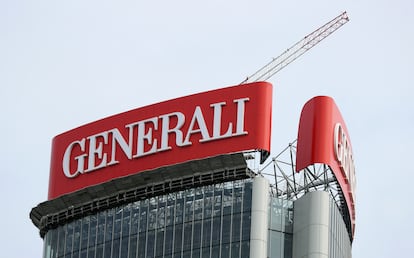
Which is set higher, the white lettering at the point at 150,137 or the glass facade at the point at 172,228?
the white lettering at the point at 150,137

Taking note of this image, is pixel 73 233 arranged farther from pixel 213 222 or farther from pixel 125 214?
pixel 213 222

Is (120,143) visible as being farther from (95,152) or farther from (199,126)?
(199,126)

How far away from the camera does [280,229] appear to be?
6752 inches

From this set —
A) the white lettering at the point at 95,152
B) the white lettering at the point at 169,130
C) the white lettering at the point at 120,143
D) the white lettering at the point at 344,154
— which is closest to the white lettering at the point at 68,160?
the white lettering at the point at 95,152

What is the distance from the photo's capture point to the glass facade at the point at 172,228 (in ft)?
561

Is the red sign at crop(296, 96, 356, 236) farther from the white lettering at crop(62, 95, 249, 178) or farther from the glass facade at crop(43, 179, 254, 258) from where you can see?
the glass facade at crop(43, 179, 254, 258)

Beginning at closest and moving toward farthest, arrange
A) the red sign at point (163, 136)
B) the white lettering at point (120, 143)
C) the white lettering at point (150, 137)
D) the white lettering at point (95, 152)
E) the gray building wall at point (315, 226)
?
the gray building wall at point (315, 226) < the red sign at point (163, 136) < the white lettering at point (150, 137) < the white lettering at point (120, 143) < the white lettering at point (95, 152)

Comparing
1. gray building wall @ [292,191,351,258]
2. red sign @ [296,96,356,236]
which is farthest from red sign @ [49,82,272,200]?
gray building wall @ [292,191,351,258]

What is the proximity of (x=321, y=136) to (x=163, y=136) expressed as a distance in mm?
16900

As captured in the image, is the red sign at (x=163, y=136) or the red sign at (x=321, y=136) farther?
the red sign at (x=163, y=136)

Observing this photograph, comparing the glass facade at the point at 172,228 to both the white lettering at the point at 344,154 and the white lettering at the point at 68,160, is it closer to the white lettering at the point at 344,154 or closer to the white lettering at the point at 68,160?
the white lettering at the point at 68,160

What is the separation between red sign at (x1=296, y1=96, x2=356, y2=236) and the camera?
568ft

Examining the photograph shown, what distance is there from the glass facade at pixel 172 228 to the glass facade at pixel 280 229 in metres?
2.64

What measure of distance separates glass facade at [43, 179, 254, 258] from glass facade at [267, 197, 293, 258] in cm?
264
